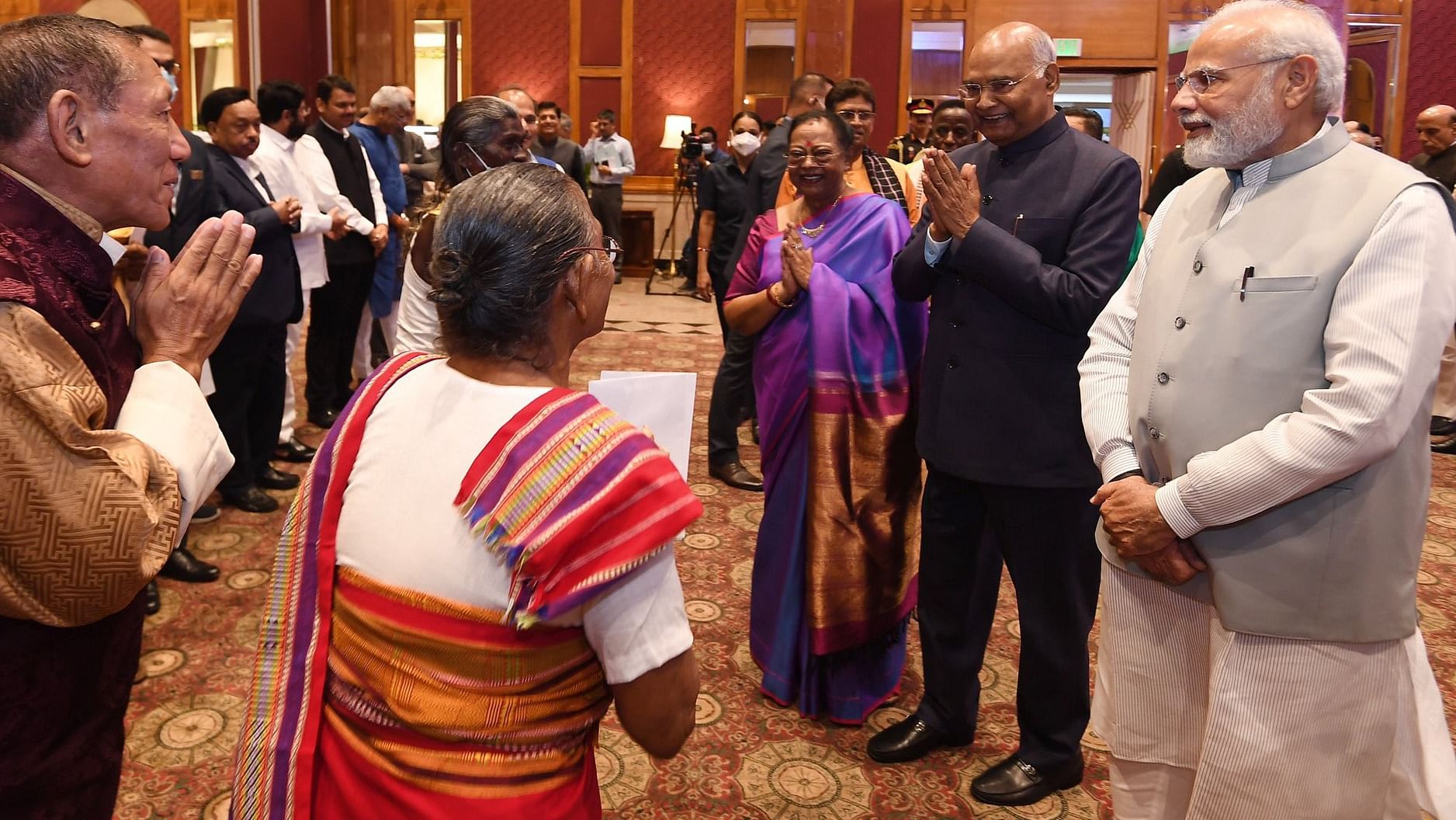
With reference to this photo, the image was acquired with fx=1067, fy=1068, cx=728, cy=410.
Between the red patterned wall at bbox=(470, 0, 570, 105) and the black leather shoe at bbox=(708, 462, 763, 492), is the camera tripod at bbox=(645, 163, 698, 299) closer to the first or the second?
the red patterned wall at bbox=(470, 0, 570, 105)

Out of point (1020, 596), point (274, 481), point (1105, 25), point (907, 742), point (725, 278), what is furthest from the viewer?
point (1105, 25)

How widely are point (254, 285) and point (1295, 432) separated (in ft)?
11.6

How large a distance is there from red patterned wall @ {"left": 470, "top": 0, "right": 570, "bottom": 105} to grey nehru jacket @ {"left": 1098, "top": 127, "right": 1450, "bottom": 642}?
10738 millimetres

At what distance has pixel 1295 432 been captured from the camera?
4.76 feet

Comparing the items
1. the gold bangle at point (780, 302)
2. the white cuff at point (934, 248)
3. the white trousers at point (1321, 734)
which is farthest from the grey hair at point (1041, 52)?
the white trousers at point (1321, 734)

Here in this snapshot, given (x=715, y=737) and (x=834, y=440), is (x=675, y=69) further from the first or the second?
(x=715, y=737)

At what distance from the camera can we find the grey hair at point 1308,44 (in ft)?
5.07

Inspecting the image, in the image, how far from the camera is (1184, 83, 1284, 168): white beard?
5.12 feet

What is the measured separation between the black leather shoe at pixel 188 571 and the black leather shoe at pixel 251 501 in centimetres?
59

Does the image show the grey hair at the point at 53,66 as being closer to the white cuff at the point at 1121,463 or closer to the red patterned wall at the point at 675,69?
the white cuff at the point at 1121,463

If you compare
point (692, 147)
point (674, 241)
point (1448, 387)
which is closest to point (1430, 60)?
point (1448, 387)

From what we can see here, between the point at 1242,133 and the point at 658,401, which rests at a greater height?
the point at 1242,133

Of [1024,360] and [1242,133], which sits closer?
[1242,133]

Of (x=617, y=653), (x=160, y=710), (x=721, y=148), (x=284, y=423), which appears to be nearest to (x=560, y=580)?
(x=617, y=653)
